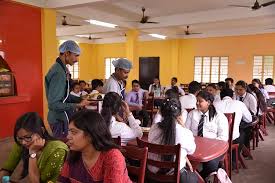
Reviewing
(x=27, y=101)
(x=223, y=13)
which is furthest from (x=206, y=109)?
(x=223, y=13)

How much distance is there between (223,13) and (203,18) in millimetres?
607

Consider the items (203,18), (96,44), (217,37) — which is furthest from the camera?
(96,44)

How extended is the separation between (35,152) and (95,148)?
43 centimetres

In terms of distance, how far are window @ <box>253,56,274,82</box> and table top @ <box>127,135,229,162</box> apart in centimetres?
849

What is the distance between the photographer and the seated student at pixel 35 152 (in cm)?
157

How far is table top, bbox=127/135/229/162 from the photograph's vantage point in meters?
2.24

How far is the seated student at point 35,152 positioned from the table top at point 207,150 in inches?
42.9

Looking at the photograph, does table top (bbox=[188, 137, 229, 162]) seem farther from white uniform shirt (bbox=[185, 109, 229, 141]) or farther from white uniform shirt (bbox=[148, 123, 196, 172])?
→ white uniform shirt (bbox=[185, 109, 229, 141])

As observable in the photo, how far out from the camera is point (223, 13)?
7602 mm

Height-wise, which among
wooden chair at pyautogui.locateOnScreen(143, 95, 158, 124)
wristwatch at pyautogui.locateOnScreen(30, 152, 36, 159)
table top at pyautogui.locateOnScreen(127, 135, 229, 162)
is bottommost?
wooden chair at pyautogui.locateOnScreen(143, 95, 158, 124)

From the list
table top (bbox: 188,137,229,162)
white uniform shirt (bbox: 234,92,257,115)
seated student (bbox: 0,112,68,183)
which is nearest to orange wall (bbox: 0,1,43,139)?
seated student (bbox: 0,112,68,183)

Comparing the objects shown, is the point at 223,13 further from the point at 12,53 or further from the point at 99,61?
the point at 99,61

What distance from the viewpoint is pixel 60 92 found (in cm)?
239

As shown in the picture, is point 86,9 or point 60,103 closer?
point 60,103
